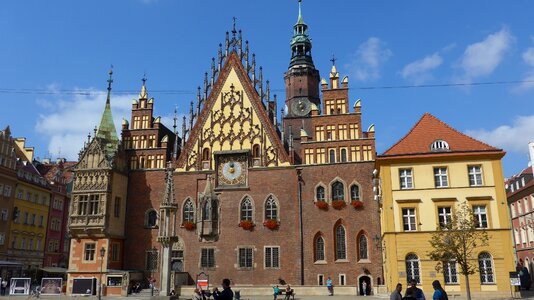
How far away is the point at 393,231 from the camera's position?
34094mm

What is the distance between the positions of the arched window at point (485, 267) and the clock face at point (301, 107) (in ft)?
87.5

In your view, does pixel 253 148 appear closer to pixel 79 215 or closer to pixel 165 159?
pixel 165 159

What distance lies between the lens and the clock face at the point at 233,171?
1725 inches

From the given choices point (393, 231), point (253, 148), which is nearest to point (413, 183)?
point (393, 231)

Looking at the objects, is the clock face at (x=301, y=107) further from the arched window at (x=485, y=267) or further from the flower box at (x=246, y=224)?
the arched window at (x=485, y=267)

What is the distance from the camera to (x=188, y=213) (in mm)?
43938

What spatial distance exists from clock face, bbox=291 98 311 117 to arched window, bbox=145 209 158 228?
65.6 feet

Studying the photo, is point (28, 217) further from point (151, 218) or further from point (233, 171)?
point (233, 171)

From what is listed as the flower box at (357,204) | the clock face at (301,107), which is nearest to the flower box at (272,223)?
the flower box at (357,204)

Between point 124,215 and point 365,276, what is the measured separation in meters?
22.8

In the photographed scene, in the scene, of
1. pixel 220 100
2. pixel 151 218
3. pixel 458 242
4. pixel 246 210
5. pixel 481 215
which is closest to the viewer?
pixel 458 242

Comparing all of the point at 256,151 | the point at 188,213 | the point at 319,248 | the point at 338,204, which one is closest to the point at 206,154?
the point at 256,151

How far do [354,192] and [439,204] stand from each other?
850 cm

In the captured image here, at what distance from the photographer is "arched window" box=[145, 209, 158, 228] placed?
44.5 meters
